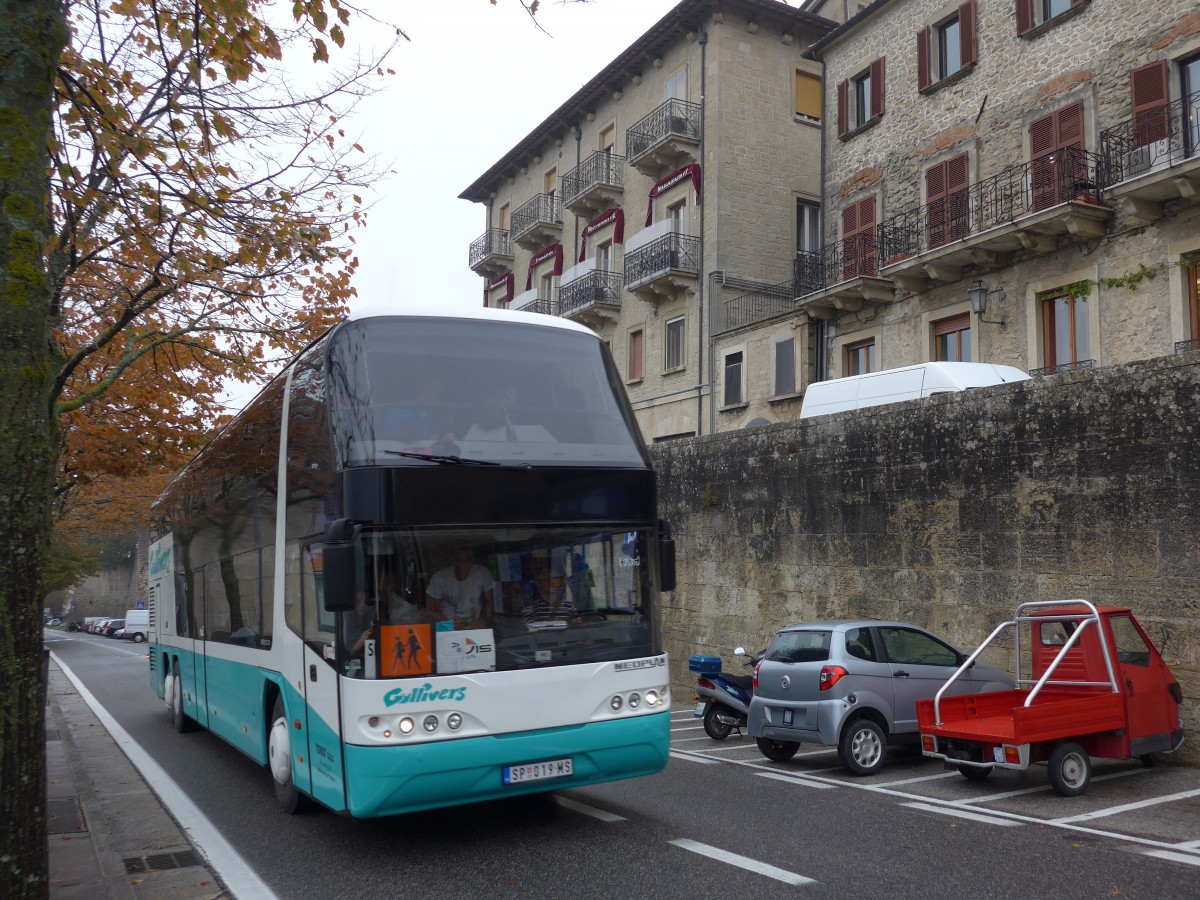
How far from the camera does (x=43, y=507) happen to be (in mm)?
5293

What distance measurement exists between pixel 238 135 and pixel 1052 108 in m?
16.3

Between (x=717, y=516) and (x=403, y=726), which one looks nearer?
(x=403, y=726)

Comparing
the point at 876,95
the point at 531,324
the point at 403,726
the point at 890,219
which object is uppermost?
the point at 876,95

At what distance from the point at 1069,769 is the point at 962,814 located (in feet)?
4.22

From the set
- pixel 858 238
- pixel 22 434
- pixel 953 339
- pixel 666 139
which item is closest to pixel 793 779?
pixel 22 434

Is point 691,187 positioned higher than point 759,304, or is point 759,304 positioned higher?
point 691,187

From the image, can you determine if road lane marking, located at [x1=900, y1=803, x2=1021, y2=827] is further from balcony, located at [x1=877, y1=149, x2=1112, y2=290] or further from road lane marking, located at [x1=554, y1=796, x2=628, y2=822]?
Result: balcony, located at [x1=877, y1=149, x2=1112, y2=290]

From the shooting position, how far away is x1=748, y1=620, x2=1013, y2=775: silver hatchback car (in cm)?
1066

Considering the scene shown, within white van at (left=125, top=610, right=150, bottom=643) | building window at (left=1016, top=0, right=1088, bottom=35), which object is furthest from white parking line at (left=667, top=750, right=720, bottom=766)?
white van at (left=125, top=610, right=150, bottom=643)

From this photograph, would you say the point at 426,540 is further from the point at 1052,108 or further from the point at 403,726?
the point at 1052,108

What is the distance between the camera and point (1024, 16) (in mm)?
20984

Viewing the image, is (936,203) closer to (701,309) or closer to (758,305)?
(758,305)

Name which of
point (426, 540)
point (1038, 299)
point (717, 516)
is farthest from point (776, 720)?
point (1038, 299)

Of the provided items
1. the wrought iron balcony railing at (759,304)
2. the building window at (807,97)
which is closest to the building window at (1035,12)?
the wrought iron balcony railing at (759,304)
